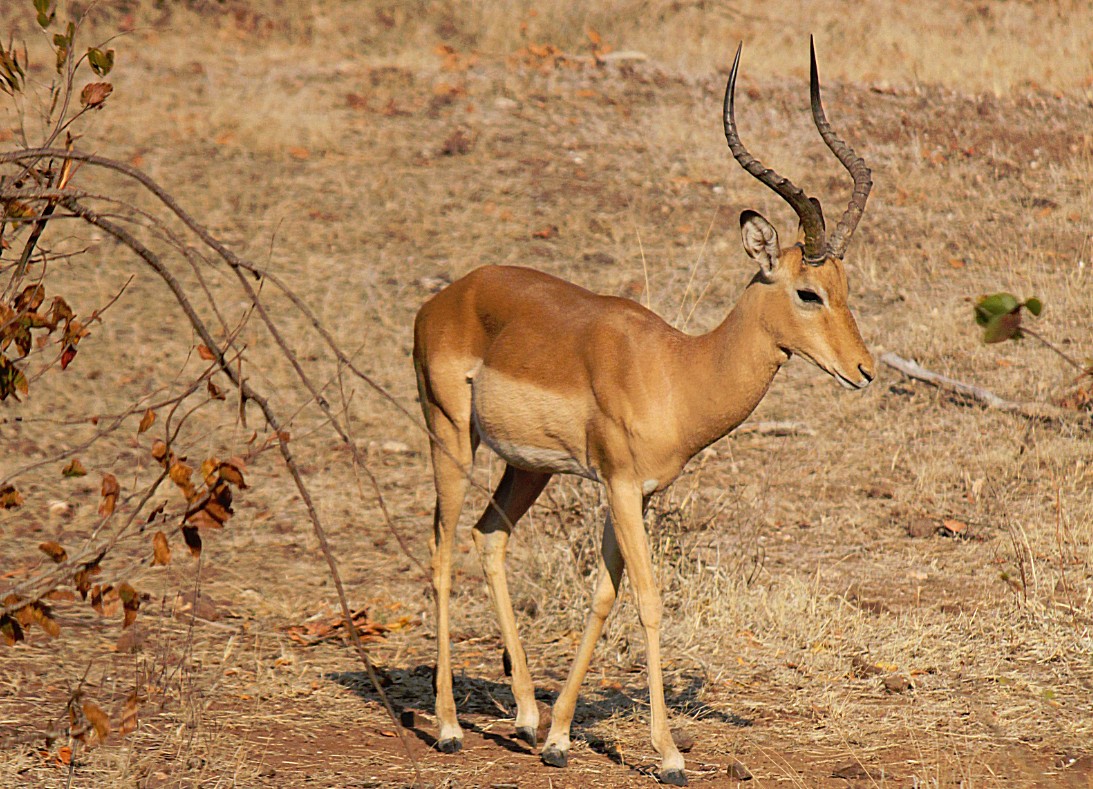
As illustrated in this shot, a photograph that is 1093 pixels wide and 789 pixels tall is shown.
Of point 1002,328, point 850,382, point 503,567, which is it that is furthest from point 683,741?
point 1002,328

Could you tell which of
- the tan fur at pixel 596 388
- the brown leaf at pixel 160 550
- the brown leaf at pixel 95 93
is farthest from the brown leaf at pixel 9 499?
the tan fur at pixel 596 388

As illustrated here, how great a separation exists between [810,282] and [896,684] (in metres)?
2.26

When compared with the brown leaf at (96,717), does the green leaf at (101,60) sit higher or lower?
higher

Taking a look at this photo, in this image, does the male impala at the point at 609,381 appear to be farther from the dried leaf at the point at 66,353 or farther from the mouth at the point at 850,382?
the dried leaf at the point at 66,353

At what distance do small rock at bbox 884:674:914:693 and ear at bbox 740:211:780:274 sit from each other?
2.25m

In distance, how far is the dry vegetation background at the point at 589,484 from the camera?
5.91 meters

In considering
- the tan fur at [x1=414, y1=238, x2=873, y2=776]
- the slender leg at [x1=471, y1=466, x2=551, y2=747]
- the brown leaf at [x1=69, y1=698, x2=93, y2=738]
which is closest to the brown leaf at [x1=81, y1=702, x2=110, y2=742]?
the brown leaf at [x1=69, y1=698, x2=93, y2=738]

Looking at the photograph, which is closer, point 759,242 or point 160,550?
point 160,550

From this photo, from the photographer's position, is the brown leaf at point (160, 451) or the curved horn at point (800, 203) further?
the curved horn at point (800, 203)

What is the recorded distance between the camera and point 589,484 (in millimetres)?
7613

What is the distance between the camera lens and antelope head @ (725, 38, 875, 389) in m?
4.96

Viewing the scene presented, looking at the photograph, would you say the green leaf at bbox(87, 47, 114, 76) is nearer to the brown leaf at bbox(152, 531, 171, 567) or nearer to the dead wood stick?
the brown leaf at bbox(152, 531, 171, 567)

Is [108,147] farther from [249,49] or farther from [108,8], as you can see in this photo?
[108,8]

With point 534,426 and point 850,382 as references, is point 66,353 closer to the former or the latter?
point 534,426
